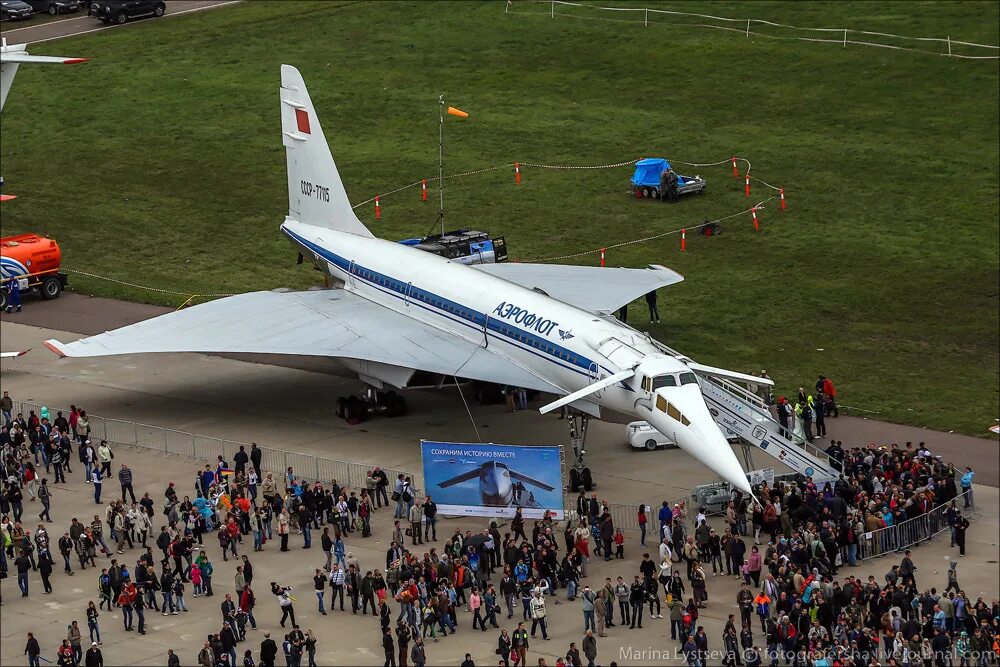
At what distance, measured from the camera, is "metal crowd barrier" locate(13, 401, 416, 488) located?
48.6 metres

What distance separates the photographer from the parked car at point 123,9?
9644 cm

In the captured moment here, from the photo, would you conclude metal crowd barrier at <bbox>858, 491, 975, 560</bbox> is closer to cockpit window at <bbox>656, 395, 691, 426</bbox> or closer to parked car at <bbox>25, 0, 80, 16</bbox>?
cockpit window at <bbox>656, 395, 691, 426</bbox>

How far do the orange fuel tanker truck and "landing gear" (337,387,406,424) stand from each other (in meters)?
18.3

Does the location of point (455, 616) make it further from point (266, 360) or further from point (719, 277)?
point (719, 277)

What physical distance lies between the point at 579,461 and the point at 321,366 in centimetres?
1460

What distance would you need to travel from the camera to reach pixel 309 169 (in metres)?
59.5

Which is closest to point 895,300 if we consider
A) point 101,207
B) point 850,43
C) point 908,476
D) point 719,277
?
point 719,277

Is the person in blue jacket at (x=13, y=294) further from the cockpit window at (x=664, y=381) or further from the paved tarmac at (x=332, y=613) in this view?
the cockpit window at (x=664, y=381)

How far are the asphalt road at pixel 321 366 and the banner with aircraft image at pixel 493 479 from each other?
8685 mm

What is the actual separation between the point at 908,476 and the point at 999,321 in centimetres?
1936

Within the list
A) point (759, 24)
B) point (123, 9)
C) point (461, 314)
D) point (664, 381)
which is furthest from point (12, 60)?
point (759, 24)

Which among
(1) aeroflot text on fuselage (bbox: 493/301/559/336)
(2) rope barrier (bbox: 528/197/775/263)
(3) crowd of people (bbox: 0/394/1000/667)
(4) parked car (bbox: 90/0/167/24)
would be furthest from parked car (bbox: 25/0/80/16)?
(1) aeroflot text on fuselage (bbox: 493/301/559/336)

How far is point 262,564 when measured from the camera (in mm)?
42625

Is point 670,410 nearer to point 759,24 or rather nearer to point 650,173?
point 650,173
